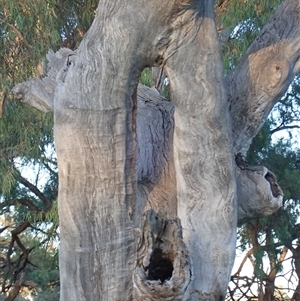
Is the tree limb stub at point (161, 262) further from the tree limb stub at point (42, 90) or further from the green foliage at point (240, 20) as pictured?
the green foliage at point (240, 20)

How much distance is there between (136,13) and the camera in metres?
2.45

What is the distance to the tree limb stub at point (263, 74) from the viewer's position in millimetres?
2932

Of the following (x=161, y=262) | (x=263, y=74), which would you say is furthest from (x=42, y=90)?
(x=161, y=262)

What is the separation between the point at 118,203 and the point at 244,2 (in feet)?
9.88

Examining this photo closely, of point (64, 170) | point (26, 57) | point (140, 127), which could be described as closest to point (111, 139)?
point (64, 170)

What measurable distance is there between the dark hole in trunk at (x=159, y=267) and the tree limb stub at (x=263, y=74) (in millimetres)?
909

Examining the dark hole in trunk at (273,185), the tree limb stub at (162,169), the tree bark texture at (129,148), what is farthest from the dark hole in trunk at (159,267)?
the dark hole in trunk at (273,185)

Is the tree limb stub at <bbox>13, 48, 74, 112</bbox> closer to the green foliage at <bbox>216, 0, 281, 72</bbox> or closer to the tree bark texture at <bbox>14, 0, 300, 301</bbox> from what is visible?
the tree bark texture at <bbox>14, 0, 300, 301</bbox>

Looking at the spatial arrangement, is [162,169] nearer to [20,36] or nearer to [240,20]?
[240,20]

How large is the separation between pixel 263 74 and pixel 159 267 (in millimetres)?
1055

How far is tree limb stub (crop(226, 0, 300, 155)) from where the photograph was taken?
293cm

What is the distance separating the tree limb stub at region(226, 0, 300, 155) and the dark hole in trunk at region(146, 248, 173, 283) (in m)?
0.91


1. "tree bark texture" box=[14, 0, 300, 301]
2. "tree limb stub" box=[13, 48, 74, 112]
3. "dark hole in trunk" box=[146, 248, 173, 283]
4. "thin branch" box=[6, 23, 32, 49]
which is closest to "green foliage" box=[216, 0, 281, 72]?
"thin branch" box=[6, 23, 32, 49]

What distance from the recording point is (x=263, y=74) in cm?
293
